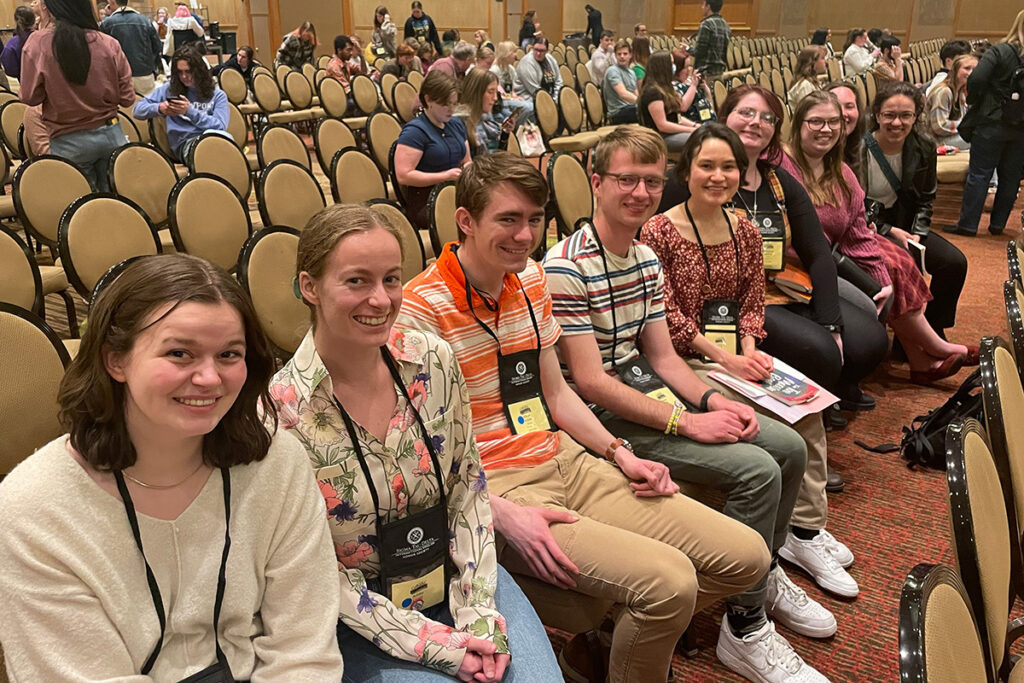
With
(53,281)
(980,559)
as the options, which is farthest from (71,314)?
(980,559)

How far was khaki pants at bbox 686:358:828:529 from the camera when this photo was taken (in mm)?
2492

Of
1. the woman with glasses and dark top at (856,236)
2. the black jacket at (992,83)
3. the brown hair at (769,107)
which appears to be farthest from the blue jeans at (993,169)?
the brown hair at (769,107)

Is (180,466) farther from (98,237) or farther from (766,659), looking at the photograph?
(98,237)

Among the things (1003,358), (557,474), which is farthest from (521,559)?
(1003,358)

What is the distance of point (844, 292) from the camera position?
11.3 ft

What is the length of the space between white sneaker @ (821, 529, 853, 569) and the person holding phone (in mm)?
4222

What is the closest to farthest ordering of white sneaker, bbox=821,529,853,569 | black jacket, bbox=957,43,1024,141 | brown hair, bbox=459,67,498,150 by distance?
white sneaker, bbox=821,529,853,569, brown hair, bbox=459,67,498,150, black jacket, bbox=957,43,1024,141

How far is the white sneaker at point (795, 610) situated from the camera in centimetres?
225

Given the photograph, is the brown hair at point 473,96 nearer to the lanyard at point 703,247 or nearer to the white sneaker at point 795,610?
the lanyard at point 703,247

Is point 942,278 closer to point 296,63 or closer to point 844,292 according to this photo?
point 844,292

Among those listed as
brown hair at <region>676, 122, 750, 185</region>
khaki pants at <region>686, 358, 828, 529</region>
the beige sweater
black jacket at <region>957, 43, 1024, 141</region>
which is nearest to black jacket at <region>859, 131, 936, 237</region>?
brown hair at <region>676, 122, 750, 185</region>

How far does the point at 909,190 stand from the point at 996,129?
8.65ft

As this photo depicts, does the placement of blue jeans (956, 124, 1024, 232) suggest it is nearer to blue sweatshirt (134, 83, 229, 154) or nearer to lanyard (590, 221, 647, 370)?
lanyard (590, 221, 647, 370)

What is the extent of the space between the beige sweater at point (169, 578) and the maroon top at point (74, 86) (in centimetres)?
390
